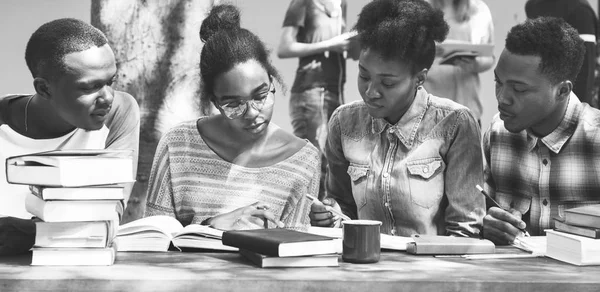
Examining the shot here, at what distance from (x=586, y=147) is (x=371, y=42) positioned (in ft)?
2.96

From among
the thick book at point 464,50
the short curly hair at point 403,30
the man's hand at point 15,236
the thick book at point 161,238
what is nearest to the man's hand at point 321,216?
the thick book at point 161,238

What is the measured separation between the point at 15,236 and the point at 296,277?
83 cm

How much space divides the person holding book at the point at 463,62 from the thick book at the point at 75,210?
2364mm

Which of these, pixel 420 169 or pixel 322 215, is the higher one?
pixel 420 169

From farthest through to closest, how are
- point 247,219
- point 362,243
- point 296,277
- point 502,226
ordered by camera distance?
point 247,219
point 502,226
point 362,243
point 296,277

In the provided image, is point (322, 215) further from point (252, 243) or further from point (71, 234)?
point (71, 234)

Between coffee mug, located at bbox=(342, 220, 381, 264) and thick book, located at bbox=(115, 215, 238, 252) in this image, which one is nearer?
coffee mug, located at bbox=(342, 220, 381, 264)

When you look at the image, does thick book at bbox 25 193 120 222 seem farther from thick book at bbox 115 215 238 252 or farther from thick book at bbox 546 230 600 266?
thick book at bbox 546 230 600 266

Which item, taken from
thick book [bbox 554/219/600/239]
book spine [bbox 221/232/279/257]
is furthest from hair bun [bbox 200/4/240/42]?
thick book [bbox 554/219/600/239]

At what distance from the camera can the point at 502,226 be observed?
2.37 meters

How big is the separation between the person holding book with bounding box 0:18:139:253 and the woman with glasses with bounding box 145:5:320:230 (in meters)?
0.37

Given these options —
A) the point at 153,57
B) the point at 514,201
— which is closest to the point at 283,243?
the point at 514,201

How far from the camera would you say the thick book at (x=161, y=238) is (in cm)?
220

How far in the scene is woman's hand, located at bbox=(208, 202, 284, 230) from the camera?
2543mm
